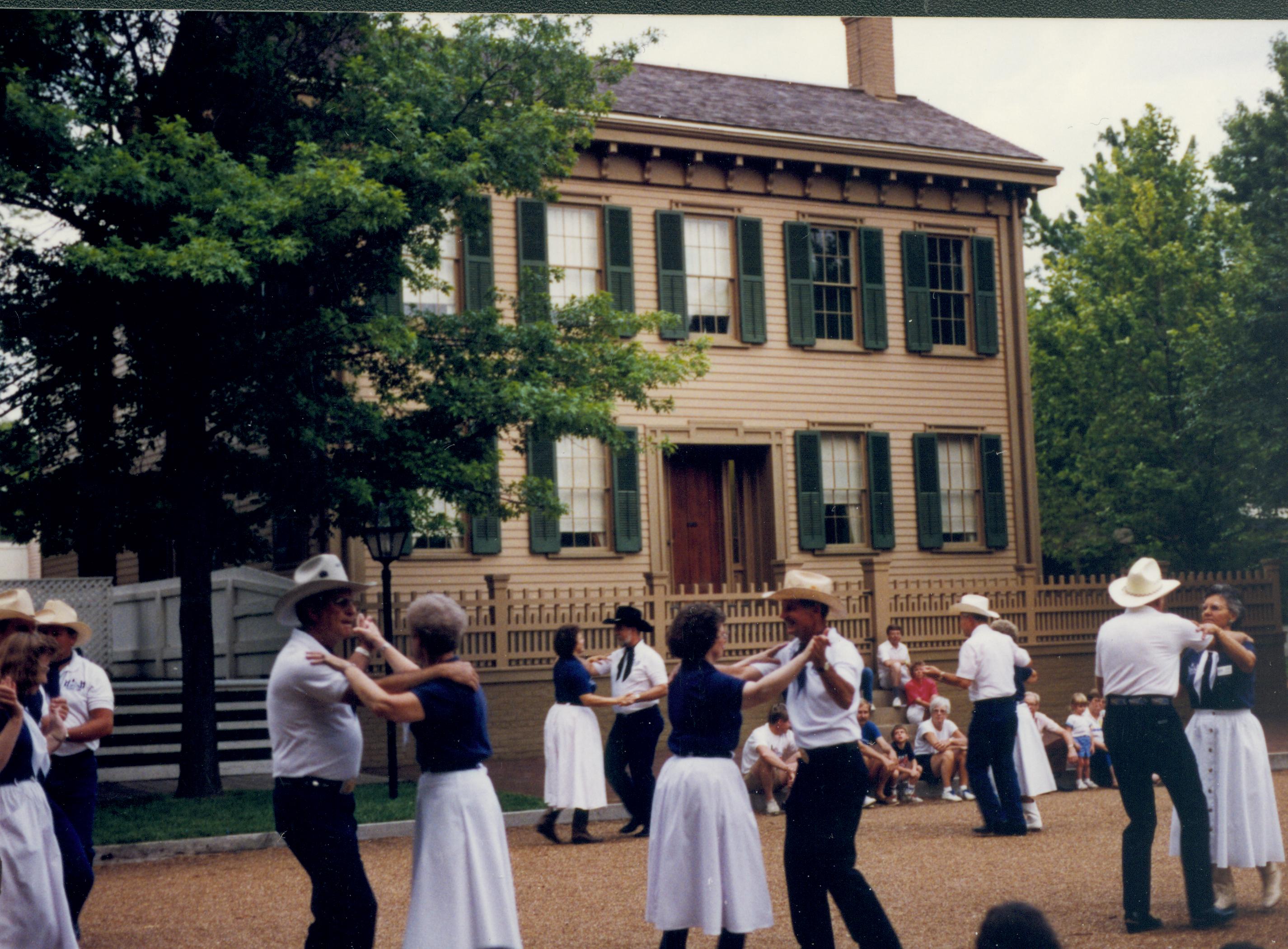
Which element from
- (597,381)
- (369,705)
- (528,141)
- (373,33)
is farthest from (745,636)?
(369,705)

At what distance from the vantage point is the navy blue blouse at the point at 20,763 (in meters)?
5.72

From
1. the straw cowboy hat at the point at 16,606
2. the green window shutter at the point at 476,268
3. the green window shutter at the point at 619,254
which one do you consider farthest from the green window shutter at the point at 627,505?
the straw cowboy hat at the point at 16,606

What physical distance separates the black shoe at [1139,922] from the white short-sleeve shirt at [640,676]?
4.33 metres

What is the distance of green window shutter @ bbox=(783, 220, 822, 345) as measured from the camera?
20422 mm

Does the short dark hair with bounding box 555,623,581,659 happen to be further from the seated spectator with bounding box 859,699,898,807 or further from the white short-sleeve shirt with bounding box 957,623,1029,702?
the seated spectator with bounding box 859,699,898,807

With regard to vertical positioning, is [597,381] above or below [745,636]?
above

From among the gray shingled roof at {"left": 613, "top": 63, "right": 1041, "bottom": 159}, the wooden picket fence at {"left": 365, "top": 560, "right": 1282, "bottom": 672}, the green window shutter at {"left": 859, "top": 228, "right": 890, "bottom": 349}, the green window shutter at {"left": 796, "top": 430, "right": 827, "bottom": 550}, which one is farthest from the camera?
the green window shutter at {"left": 859, "top": 228, "right": 890, "bottom": 349}

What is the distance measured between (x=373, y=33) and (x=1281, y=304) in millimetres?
9263

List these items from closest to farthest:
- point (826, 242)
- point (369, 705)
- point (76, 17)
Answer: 1. point (369, 705)
2. point (76, 17)
3. point (826, 242)

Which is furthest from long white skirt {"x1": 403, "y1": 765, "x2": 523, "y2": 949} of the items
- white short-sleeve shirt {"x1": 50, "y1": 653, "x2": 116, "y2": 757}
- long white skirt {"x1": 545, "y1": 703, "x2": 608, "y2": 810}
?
long white skirt {"x1": 545, "y1": 703, "x2": 608, "y2": 810}

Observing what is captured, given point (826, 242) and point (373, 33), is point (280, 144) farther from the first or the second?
point (826, 242)

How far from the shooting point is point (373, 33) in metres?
13.8

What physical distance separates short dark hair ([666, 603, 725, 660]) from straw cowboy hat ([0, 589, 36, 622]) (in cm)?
272

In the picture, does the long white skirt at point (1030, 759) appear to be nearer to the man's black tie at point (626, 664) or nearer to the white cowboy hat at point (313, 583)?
the man's black tie at point (626, 664)
